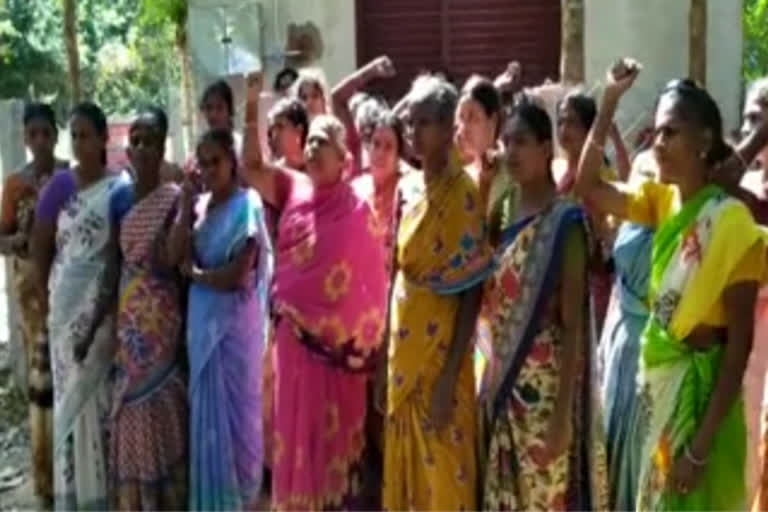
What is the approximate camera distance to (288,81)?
8.22m

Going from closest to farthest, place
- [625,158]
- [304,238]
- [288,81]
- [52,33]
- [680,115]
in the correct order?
[680,115] → [304,238] → [625,158] → [288,81] → [52,33]

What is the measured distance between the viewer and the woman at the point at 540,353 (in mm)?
4297

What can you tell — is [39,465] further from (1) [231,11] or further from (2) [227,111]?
(1) [231,11]

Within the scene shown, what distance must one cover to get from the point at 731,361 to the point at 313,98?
10.2 feet

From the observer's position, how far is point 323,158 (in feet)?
17.3

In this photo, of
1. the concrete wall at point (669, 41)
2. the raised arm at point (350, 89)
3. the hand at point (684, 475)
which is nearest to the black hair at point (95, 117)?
the raised arm at point (350, 89)

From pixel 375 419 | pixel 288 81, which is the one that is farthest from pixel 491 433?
pixel 288 81

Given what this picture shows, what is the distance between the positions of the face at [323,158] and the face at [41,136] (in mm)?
1672

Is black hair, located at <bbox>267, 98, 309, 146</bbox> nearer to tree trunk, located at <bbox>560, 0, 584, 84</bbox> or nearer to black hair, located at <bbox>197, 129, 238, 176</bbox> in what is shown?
black hair, located at <bbox>197, 129, 238, 176</bbox>

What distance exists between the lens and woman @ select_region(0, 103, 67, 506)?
629 cm

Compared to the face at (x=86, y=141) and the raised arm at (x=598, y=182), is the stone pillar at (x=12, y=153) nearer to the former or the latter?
the face at (x=86, y=141)

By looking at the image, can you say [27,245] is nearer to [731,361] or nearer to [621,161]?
[621,161]

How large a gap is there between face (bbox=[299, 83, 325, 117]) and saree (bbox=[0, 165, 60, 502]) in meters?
1.16

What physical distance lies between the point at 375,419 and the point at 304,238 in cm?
74
